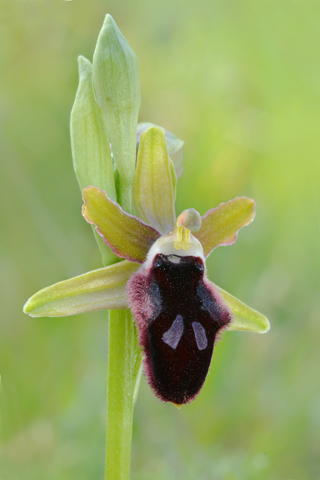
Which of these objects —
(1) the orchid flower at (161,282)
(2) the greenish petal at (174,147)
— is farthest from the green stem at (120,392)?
(2) the greenish petal at (174,147)

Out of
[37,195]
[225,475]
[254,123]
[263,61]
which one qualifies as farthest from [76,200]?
[225,475]

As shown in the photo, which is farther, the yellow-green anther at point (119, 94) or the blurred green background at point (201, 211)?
the blurred green background at point (201, 211)

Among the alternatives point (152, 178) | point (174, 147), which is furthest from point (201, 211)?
point (152, 178)

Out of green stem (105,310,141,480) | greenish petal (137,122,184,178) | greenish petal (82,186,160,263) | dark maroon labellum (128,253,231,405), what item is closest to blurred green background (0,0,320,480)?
green stem (105,310,141,480)

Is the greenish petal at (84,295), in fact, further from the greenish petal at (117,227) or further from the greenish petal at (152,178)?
the greenish petal at (152,178)

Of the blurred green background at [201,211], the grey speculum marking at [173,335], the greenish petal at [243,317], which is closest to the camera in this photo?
the grey speculum marking at [173,335]

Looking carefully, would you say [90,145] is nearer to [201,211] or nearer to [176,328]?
[176,328]

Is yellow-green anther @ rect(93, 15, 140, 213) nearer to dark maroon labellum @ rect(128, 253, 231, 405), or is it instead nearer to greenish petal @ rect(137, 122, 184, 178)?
greenish petal @ rect(137, 122, 184, 178)
